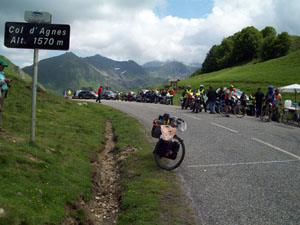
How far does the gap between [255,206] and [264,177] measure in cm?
148

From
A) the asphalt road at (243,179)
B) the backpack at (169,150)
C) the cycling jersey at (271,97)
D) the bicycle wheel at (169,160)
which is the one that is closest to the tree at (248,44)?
the cycling jersey at (271,97)

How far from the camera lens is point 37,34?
5.76m

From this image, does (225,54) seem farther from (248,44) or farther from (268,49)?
(268,49)

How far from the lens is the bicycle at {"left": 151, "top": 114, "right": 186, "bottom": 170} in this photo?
6148 millimetres

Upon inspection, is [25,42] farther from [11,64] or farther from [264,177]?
[11,64]

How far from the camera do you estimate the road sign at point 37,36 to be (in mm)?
5605

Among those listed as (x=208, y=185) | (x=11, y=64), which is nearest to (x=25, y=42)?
(x=208, y=185)

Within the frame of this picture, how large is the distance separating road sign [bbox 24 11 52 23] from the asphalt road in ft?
14.3

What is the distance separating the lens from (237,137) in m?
9.72

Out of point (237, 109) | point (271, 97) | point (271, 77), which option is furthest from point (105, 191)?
point (271, 77)

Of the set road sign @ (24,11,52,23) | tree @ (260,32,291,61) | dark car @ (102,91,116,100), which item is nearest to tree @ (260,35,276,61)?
tree @ (260,32,291,61)

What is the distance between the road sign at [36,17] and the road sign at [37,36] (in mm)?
104

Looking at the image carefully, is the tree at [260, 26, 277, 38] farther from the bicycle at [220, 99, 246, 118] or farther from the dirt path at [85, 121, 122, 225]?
the dirt path at [85, 121, 122, 225]

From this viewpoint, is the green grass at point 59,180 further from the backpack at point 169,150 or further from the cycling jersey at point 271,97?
the cycling jersey at point 271,97
